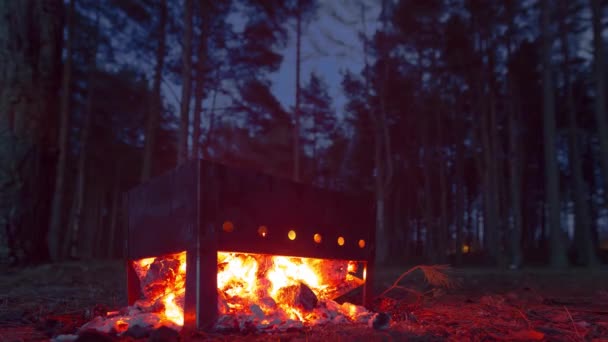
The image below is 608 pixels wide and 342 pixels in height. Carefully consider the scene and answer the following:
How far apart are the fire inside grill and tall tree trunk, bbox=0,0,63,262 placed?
135 inches

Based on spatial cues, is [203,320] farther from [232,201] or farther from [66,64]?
[66,64]

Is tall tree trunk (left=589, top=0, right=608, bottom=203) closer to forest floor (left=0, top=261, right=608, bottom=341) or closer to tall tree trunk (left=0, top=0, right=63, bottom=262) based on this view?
forest floor (left=0, top=261, right=608, bottom=341)

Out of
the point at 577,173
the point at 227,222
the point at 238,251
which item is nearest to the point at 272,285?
the point at 238,251

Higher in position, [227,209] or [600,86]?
[600,86]

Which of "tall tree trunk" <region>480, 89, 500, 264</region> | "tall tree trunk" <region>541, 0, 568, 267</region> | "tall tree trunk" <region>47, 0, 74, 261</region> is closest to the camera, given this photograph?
"tall tree trunk" <region>541, 0, 568, 267</region>

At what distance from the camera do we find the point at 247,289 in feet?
13.1

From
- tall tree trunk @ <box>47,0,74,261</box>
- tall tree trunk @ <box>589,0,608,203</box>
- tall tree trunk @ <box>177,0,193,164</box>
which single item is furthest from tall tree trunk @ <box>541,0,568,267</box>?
tall tree trunk @ <box>47,0,74,261</box>

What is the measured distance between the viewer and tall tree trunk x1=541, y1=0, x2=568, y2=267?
15602 millimetres

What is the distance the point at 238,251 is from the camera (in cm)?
354

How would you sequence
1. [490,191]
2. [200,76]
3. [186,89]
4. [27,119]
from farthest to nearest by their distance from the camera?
[490,191] → [200,76] → [186,89] → [27,119]

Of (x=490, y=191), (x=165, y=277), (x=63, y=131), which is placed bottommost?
(x=165, y=277)

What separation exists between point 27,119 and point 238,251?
17.4 feet

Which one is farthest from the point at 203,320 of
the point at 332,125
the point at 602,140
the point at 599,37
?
the point at 332,125

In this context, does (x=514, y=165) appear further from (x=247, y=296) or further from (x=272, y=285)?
(x=247, y=296)
